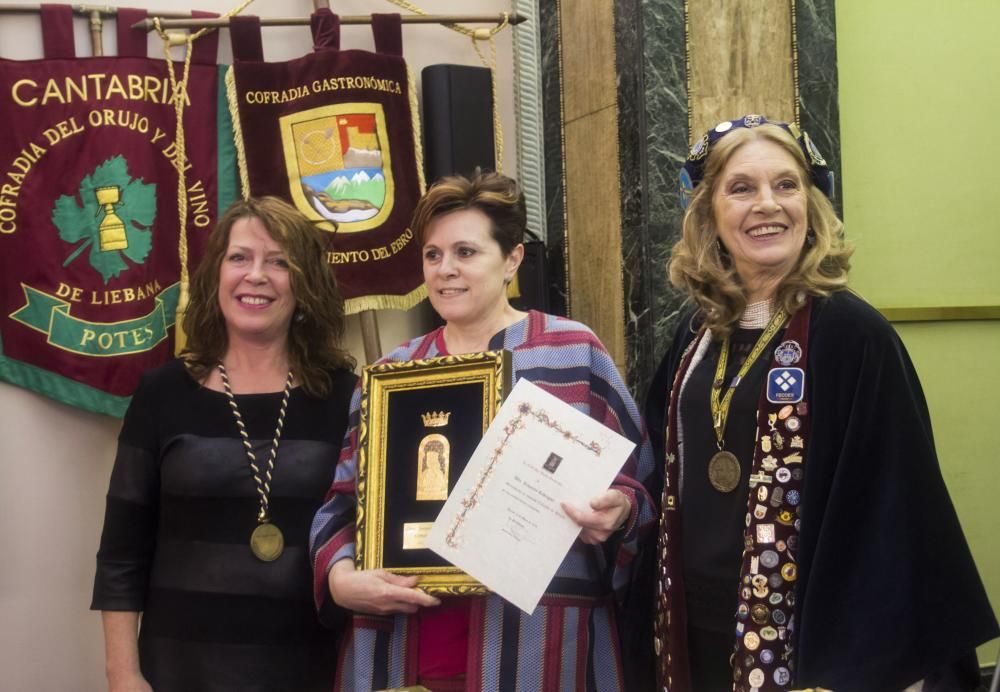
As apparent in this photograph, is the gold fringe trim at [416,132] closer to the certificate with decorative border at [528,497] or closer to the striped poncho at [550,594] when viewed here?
the striped poncho at [550,594]

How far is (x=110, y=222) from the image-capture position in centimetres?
340

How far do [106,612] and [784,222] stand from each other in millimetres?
1825

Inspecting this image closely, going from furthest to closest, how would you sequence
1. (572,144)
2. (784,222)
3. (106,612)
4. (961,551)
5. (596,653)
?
(572,144)
(106,612)
(596,653)
(784,222)
(961,551)

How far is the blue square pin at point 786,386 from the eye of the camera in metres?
2.08

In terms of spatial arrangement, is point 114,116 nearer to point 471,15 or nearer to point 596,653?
point 471,15

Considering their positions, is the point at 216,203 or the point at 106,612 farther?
the point at 216,203

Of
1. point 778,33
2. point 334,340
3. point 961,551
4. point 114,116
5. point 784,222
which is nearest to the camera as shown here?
point 961,551

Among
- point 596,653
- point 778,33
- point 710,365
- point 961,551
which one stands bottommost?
point 596,653

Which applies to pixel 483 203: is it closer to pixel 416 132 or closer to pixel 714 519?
pixel 714 519

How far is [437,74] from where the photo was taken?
12.2 ft

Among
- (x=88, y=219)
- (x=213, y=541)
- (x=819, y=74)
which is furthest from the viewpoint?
(x=819, y=74)

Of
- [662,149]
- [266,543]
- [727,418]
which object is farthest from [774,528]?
[662,149]

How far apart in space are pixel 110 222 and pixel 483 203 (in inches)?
59.1

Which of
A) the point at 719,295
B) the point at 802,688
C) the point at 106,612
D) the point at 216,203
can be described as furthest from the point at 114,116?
the point at 802,688
